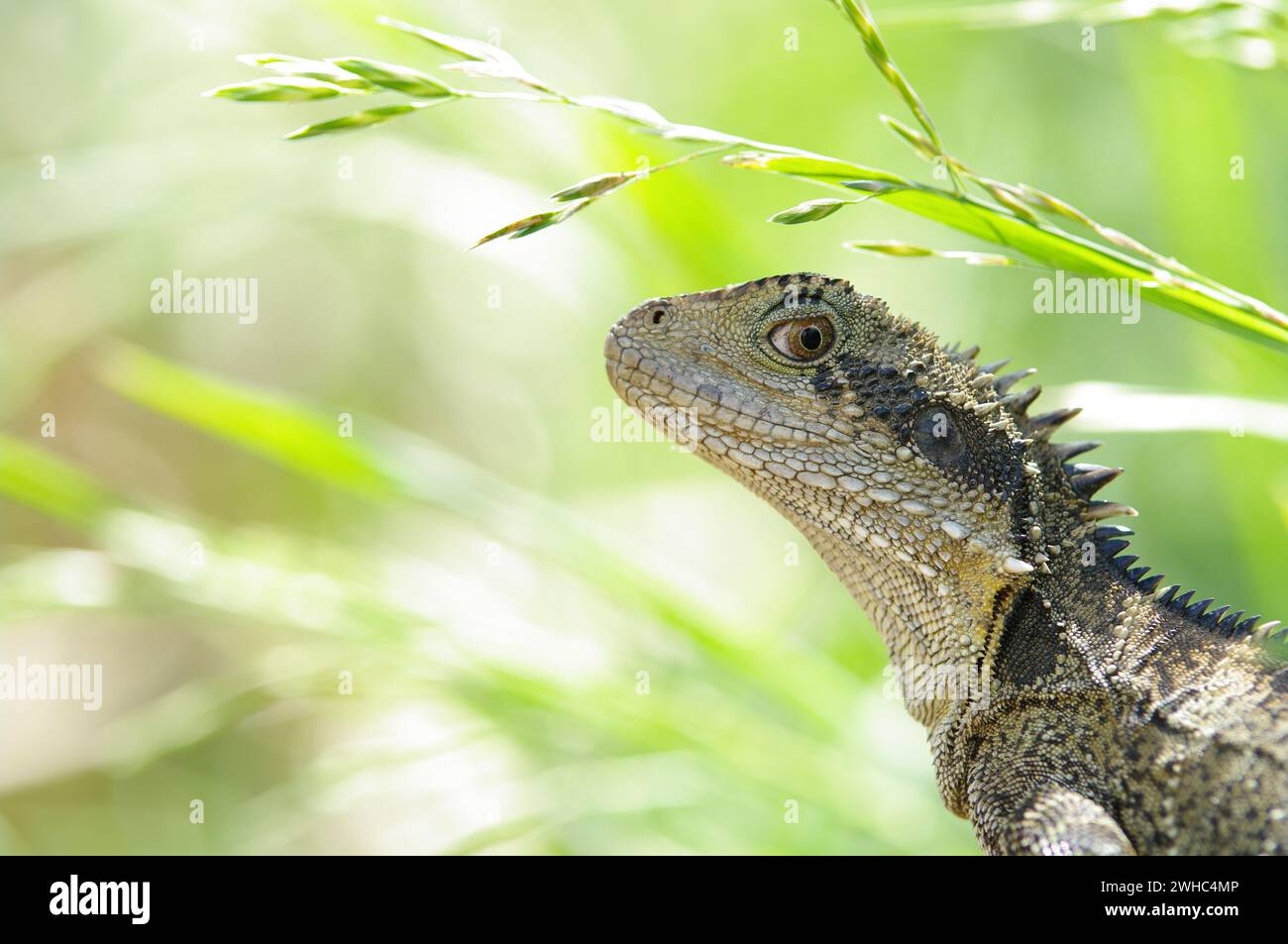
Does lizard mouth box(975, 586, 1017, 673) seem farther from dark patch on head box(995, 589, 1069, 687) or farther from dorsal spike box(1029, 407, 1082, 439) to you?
dorsal spike box(1029, 407, 1082, 439)

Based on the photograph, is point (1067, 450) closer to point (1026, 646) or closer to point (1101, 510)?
point (1101, 510)

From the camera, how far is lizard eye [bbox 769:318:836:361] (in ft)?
7.25

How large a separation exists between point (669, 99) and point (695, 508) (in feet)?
6.77

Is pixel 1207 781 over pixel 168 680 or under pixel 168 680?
under

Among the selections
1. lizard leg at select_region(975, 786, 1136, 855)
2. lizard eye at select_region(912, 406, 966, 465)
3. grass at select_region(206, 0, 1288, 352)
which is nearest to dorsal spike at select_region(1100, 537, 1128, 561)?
lizard eye at select_region(912, 406, 966, 465)

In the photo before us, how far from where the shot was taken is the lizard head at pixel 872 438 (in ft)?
6.85

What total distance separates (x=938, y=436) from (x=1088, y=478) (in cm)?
28

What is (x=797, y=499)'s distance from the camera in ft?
7.03

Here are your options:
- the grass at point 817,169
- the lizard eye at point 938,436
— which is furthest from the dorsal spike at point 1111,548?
the grass at point 817,169

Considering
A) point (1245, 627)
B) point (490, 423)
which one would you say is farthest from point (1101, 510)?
point (490, 423)

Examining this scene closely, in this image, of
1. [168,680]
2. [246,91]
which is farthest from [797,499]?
[168,680]

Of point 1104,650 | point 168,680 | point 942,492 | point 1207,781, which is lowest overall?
point 1207,781

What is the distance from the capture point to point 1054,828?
1.76 meters

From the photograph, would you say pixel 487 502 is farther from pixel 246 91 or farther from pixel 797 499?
pixel 246 91
